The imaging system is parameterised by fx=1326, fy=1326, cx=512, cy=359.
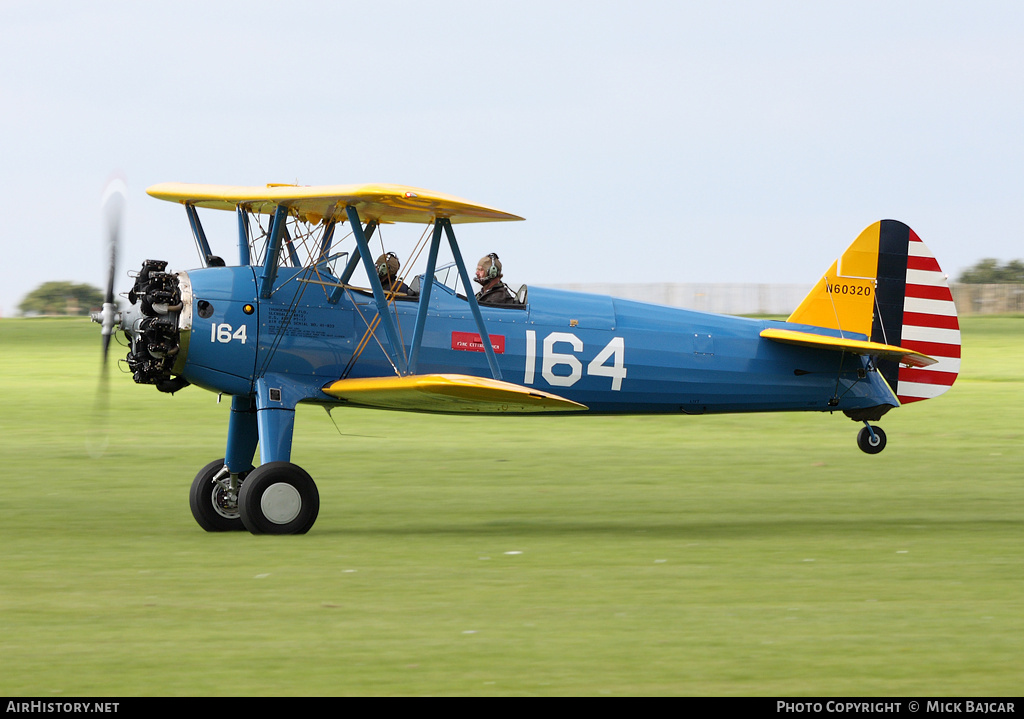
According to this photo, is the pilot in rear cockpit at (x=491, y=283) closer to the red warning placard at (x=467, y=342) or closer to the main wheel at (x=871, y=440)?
the red warning placard at (x=467, y=342)

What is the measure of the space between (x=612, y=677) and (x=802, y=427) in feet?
53.6

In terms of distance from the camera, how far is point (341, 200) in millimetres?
11336

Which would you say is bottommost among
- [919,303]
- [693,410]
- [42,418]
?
[42,418]

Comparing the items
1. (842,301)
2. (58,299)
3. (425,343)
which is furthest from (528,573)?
(58,299)

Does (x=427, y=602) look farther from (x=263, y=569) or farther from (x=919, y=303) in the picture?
(x=919, y=303)

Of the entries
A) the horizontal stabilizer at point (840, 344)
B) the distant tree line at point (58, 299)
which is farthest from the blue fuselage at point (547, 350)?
the distant tree line at point (58, 299)

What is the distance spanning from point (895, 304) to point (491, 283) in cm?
463

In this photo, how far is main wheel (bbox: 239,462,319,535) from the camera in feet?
36.1

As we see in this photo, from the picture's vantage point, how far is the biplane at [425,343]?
37.0 ft

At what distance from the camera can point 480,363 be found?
1244 centimetres

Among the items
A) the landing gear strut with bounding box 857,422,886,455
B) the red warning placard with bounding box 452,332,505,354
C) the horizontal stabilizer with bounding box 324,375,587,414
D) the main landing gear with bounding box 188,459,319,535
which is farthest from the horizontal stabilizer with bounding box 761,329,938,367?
the main landing gear with bounding box 188,459,319,535

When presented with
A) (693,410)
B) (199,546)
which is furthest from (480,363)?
(199,546)
